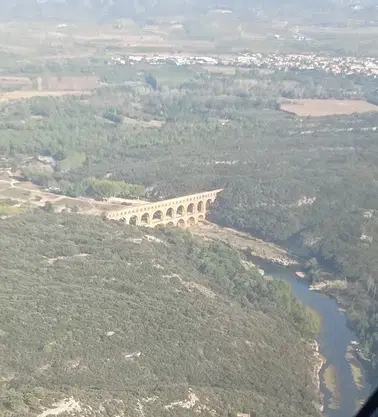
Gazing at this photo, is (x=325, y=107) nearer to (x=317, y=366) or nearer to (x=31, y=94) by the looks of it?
(x=31, y=94)

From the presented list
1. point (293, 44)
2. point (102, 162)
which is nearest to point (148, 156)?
point (102, 162)

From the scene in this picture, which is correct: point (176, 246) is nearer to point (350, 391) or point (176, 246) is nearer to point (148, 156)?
point (350, 391)

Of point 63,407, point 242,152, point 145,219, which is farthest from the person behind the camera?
point 242,152

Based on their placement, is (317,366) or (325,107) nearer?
(317,366)

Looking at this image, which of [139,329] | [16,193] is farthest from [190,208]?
[139,329]

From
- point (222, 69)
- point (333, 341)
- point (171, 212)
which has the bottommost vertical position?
point (333, 341)

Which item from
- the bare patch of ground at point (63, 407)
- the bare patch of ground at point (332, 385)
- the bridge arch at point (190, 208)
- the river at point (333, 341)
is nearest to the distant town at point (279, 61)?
the bridge arch at point (190, 208)
